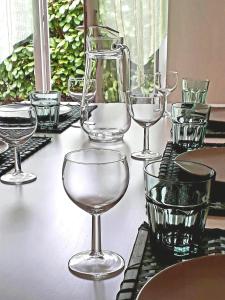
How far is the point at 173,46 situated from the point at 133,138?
5.14 ft

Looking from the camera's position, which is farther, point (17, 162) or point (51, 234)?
point (17, 162)

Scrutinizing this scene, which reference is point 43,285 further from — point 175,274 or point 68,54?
point 68,54

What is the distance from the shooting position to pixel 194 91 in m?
1.66

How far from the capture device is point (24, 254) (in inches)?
29.1

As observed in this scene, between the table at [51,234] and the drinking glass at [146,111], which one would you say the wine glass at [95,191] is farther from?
the drinking glass at [146,111]

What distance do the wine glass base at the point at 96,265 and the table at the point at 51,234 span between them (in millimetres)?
11

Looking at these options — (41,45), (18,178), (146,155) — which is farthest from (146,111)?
(41,45)

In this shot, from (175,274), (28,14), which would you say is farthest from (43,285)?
(28,14)

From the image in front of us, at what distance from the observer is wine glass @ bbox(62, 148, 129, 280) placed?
2.27ft

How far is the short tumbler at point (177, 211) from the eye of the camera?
73cm

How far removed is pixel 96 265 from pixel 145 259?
0.22 ft

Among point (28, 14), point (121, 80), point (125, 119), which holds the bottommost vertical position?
point (125, 119)

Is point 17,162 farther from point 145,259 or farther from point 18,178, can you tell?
point 145,259

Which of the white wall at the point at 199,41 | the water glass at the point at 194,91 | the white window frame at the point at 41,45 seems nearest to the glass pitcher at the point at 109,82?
the water glass at the point at 194,91
